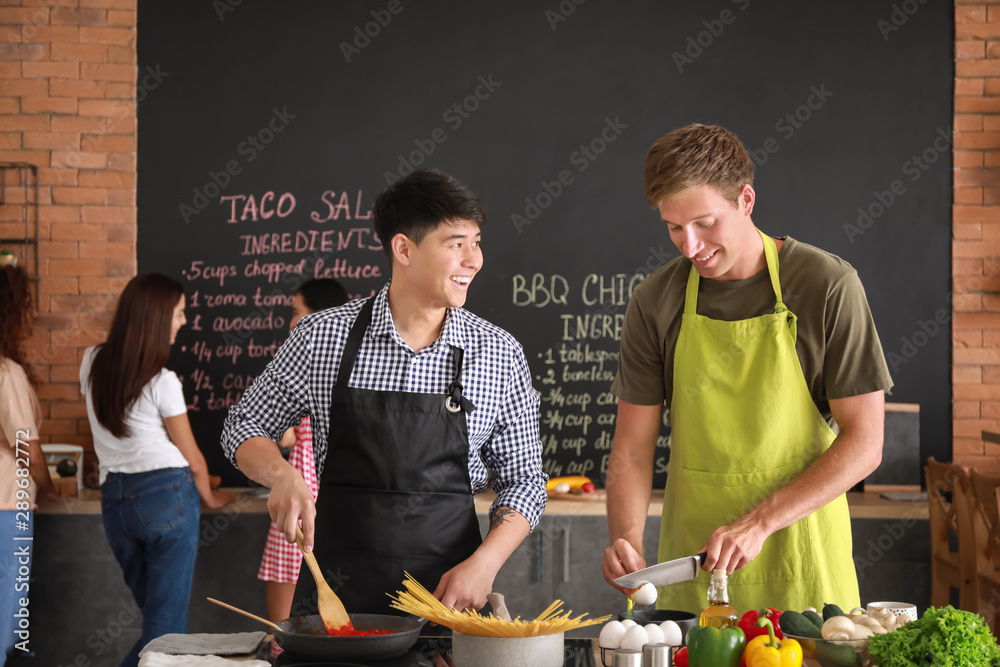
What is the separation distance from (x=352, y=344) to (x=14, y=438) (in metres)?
1.79

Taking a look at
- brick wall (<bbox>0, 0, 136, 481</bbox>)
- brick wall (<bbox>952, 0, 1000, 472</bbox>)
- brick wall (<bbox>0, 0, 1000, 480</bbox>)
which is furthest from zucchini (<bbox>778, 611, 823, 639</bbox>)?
brick wall (<bbox>0, 0, 136, 481</bbox>)

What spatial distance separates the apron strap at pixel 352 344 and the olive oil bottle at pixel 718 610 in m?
0.89

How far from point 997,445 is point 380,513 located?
335cm

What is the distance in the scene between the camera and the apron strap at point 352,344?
1911 millimetres

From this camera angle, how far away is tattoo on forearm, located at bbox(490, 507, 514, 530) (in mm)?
1856

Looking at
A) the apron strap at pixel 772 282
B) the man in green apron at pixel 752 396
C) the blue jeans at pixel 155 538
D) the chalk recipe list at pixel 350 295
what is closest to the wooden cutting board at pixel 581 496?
the chalk recipe list at pixel 350 295

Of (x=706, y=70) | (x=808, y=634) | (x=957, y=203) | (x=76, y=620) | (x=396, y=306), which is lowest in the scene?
(x=76, y=620)

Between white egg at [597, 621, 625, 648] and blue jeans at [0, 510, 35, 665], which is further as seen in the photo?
blue jeans at [0, 510, 35, 665]

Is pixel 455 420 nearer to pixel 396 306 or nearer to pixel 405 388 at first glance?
pixel 405 388

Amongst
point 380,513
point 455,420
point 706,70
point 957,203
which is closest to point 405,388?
point 455,420

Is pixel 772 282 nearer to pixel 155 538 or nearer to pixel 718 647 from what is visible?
pixel 718 647

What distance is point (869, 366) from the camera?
175 centimetres

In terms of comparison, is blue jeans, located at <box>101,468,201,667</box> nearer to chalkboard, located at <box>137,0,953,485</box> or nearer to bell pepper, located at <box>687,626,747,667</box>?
chalkboard, located at <box>137,0,953,485</box>

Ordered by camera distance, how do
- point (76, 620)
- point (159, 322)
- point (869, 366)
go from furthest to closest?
point (76, 620) → point (159, 322) → point (869, 366)
